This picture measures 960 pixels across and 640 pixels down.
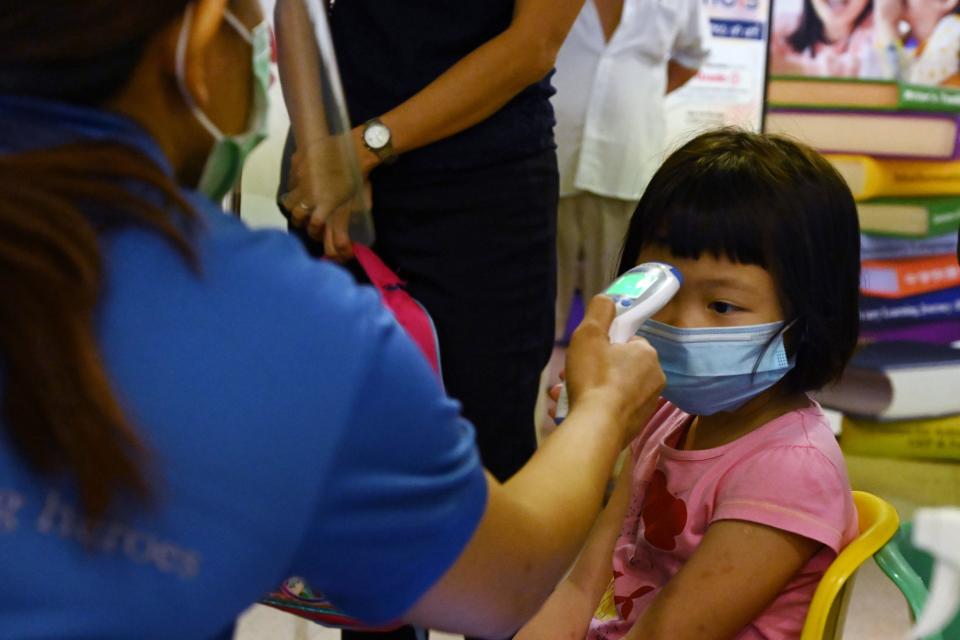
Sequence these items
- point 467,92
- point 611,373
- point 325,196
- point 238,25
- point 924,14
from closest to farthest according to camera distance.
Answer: point 238,25, point 611,373, point 325,196, point 467,92, point 924,14

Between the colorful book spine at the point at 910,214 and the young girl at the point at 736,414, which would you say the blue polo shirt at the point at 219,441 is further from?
the colorful book spine at the point at 910,214

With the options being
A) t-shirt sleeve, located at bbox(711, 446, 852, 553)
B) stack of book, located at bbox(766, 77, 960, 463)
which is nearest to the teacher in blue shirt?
t-shirt sleeve, located at bbox(711, 446, 852, 553)

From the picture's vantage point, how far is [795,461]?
113cm

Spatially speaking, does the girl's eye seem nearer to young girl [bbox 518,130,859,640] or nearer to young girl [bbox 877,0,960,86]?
young girl [bbox 518,130,859,640]

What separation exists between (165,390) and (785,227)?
802 millimetres

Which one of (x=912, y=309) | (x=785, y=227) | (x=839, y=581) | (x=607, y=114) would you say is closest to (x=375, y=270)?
(x=785, y=227)

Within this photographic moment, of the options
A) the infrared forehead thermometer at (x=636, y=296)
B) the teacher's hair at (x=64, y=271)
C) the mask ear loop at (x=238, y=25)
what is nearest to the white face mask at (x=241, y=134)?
the mask ear loop at (x=238, y=25)

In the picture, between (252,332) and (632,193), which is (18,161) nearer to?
(252,332)

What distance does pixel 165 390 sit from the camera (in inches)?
22.5

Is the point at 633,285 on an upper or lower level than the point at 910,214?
upper

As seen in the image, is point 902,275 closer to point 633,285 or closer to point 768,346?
point 768,346

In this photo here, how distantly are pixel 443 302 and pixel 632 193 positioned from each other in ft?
4.44

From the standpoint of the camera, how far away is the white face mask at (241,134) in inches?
27.8

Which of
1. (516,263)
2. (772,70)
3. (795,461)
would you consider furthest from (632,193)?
(795,461)
